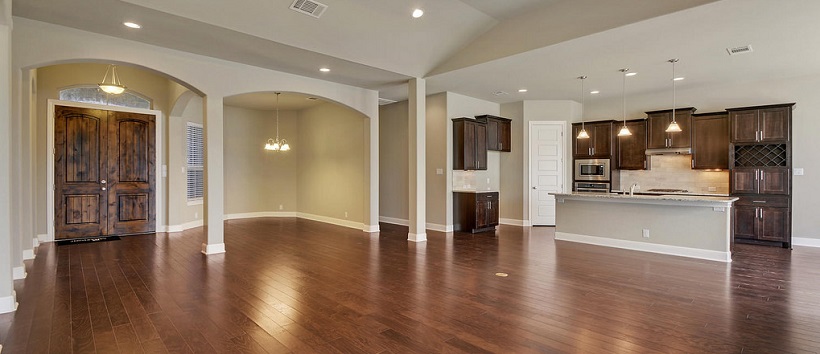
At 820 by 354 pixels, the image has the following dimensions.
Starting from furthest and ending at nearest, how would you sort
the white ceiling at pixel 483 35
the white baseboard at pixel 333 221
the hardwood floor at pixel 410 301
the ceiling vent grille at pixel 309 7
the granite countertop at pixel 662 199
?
the white baseboard at pixel 333 221 → the granite countertop at pixel 662 199 → the ceiling vent grille at pixel 309 7 → the white ceiling at pixel 483 35 → the hardwood floor at pixel 410 301

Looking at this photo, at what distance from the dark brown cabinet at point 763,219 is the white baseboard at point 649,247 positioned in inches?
85.5

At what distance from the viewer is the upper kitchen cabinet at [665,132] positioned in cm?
750

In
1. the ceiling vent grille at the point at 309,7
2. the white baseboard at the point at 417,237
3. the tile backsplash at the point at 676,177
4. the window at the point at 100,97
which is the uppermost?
the ceiling vent grille at the point at 309,7

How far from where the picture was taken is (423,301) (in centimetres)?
363

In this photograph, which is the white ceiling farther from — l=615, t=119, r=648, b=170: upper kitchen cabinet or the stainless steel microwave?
the stainless steel microwave

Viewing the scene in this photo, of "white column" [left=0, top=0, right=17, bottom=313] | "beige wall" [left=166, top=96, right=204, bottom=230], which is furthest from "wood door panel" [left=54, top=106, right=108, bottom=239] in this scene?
"white column" [left=0, top=0, right=17, bottom=313]

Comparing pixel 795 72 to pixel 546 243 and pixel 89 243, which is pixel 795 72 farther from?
pixel 89 243

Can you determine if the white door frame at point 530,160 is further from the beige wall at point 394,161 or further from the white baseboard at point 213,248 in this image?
the white baseboard at point 213,248

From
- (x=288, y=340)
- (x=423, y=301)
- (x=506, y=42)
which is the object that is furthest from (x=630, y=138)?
(x=288, y=340)

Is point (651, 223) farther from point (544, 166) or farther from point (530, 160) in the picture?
point (530, 160)

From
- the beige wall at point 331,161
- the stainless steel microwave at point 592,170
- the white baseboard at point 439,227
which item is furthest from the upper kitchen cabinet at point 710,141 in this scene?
the beige wall at point 331,161

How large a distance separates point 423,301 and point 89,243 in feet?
20.5

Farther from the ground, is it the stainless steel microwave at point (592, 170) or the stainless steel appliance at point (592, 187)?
the stainless steel microwave at point (592, 170)

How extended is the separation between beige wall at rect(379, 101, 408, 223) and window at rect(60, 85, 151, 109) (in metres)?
5.02
